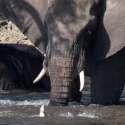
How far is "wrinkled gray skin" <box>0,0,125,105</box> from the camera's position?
29.0 ft

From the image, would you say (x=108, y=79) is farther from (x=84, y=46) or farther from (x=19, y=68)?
(x=19, y=68)

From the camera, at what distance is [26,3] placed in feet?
33.8

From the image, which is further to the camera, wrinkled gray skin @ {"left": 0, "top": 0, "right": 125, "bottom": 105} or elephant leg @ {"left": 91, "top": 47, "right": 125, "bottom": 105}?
elephant leg @ {"left": 91, "top": 47, "right": 125, "bottom": 105}

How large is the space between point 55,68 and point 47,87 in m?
3.74

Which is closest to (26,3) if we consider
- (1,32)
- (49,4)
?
(49,4)

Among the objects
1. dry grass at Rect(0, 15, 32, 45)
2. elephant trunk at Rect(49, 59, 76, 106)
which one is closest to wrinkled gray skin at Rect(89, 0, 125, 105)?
elephant trunk at Rect(49, 59, 76, 106)

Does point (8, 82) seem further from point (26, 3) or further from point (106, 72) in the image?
point (106, 72)

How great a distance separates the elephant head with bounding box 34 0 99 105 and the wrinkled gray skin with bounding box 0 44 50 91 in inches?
130

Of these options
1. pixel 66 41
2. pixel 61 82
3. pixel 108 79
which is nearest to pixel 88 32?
pixel 66 41

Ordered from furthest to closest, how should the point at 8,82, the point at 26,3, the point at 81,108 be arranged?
the point at 8,82
the point at 26,3
the point at 81,108

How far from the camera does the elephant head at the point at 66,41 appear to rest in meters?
8.80

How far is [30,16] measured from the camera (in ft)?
33.9

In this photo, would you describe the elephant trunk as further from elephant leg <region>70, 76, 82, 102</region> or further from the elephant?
elephant leg <region>70, 76, 82, 102</region>

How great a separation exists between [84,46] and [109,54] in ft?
1.33
